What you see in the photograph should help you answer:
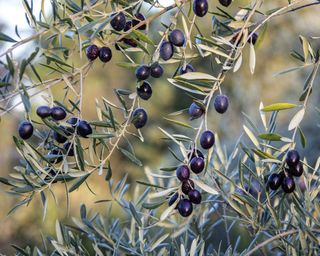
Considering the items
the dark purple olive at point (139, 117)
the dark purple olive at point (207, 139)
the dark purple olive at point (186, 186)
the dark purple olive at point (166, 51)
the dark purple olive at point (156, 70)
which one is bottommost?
the dark purple olive at point (186, 186)

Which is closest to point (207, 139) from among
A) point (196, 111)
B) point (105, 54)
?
point (196, 111)

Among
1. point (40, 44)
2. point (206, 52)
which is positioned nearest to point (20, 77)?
point (40, 44)

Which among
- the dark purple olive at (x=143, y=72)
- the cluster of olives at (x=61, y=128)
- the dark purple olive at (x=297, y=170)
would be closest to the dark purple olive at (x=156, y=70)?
the dark purple olive at (x=143, y=72)

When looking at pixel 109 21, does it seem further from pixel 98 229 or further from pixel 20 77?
pixel 98 229

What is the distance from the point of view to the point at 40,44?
683 mm

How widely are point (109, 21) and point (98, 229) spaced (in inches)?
15.6

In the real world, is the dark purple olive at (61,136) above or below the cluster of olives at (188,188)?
above

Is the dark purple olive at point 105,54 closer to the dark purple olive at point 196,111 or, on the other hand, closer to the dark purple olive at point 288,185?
the dark purple olive at point 196,111

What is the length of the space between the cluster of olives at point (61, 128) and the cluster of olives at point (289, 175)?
25 cm

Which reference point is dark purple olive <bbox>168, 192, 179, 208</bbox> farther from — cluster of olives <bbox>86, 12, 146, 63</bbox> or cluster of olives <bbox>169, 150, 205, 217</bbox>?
cluster of olives <bbox>86, 12, 146, 63</bbox>

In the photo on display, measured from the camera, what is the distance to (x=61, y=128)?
75cm

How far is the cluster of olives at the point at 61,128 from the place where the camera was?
29.6 inches

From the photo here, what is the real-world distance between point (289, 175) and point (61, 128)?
301mm

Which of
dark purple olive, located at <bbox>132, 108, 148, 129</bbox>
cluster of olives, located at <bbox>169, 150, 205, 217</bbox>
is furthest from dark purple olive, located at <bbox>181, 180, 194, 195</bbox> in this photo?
dark purple olive, located at <bbox>132, 108, 148, 129</bbox>
